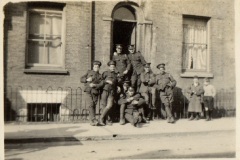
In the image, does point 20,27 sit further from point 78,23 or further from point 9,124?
point 9,124

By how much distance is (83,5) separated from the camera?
8.90m

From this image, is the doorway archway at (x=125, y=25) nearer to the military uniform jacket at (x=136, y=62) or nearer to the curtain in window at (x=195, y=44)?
the military uniform jacket at (x=136, y=62)

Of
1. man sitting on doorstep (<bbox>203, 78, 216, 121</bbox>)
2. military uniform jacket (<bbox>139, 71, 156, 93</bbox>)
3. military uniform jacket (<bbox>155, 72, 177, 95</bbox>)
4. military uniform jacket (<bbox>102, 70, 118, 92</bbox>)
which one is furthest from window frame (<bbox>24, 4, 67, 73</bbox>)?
man sitting on doorstep (<bbox>203, 78, 216, 121</bbox>)

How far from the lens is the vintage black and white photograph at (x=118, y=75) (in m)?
7.02

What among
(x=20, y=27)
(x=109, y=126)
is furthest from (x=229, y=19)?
(x=20, y=27)


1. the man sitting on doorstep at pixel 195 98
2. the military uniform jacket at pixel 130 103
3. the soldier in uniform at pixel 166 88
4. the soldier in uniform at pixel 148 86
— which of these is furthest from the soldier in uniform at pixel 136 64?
the man sitting on doorstep at pixel 195 98

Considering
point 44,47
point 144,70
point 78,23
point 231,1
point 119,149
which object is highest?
point 231,1

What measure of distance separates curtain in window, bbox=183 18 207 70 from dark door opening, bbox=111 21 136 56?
1.79 metres

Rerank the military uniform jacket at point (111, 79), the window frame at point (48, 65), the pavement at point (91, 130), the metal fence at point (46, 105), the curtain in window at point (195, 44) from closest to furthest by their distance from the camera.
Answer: the pavement at point (91, 130) < the military uniform jacket at point (111, 79) < the metal fence at point (46, 105) < the window frame at point (48, 65) < the curtain in window at point (195, 44)

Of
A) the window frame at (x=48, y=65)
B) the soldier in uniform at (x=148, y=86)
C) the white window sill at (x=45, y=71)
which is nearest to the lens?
the white window sill at (x=45, y=71)

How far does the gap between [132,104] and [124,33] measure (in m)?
3.26

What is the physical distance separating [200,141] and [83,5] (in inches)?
197

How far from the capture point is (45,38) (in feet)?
29.2

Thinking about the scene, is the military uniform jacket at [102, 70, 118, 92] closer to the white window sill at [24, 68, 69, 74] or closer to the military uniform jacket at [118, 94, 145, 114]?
the military uniform jacket at [118, 94, 145, 114]
